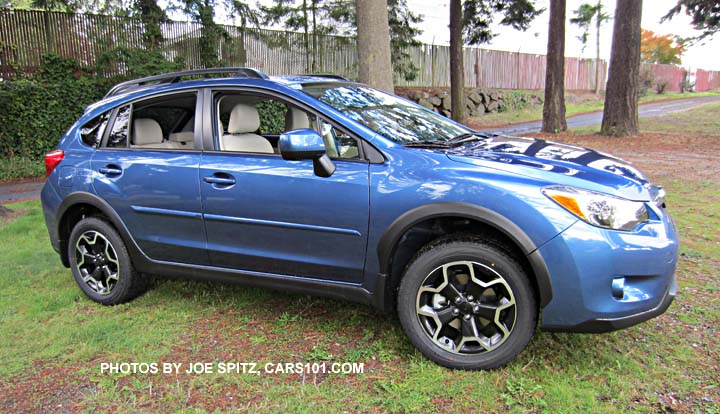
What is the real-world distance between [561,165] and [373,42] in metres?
5.18

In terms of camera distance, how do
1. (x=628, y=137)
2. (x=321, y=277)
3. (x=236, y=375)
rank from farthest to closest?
(x=628, y=137) < (x=321, y=277) < (x=236, y=375)

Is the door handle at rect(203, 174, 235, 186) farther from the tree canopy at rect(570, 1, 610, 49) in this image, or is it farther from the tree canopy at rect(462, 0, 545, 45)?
the tree canopy at rect(570, 1, 610, 49)

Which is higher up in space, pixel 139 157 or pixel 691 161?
pixel 139 157

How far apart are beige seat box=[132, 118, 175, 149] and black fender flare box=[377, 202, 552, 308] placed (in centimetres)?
207

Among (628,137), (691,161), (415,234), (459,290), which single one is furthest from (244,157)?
(628,137)

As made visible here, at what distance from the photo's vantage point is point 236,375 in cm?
309

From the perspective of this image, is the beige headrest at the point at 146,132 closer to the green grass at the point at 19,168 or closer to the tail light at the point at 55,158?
the tail light at the point at 55,158

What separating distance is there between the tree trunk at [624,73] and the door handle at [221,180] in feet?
40.4

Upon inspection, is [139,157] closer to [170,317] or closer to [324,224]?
[170,317]

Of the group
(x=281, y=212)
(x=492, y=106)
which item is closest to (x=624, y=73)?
(x=281, y=212)

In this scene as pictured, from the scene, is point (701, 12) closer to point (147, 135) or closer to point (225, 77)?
point (225, 77)

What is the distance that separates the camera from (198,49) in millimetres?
15070

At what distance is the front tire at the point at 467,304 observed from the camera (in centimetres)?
285

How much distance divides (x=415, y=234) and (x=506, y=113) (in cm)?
2437
